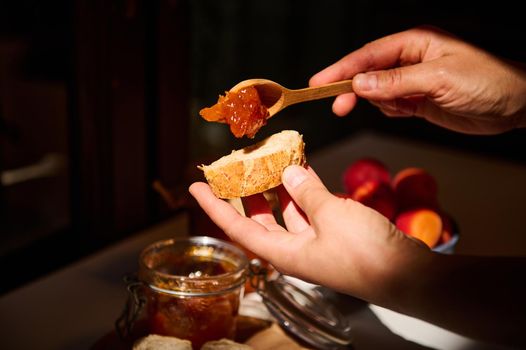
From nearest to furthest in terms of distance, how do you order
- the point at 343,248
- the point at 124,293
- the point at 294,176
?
1. the point at 343,248
2. the point at 294,176
3. the point at 124,293

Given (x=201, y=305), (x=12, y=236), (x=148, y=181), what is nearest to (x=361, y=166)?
(x=148, y=181)

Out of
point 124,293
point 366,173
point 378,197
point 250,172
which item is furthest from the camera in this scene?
point 366,173

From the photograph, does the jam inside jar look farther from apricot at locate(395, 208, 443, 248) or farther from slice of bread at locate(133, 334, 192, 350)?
apricot at locate(395, 208, 443, 248)

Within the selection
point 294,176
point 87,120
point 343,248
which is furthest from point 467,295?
point 87,120

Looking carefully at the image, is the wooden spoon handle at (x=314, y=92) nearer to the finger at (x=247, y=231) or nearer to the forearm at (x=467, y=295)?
the finger at (x=247, y=231)

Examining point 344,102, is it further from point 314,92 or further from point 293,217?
point 293,217

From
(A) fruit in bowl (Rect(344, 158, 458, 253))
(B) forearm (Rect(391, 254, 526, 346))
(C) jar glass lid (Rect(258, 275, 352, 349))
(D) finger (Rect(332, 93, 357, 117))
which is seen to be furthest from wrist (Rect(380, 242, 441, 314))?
(D) finger (Rect(332, 93, 357, 117))

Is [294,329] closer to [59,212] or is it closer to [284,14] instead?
[59,212]

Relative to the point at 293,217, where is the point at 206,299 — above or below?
below
